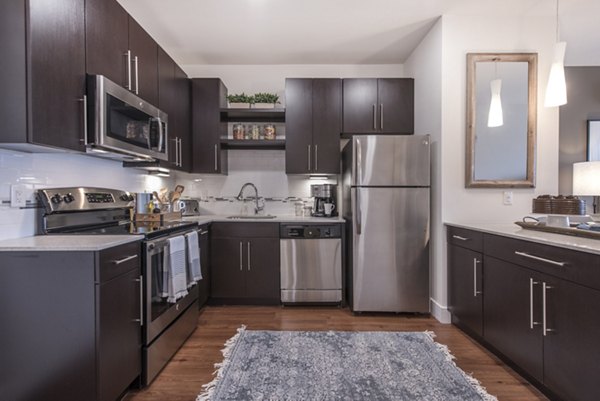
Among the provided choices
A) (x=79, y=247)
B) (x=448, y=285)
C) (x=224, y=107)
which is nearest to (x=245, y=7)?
(x=224, y=107)

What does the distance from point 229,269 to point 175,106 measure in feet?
5.39

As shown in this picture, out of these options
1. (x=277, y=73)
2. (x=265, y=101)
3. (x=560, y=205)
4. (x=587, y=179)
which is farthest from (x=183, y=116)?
(x=587, y=179)

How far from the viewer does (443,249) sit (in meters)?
2.72

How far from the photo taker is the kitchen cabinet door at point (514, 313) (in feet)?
5.57

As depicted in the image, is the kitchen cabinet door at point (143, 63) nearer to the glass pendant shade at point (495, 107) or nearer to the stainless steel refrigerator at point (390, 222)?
the stainless steel refrigerator at point (390, 222)

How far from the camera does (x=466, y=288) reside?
7.89 ft

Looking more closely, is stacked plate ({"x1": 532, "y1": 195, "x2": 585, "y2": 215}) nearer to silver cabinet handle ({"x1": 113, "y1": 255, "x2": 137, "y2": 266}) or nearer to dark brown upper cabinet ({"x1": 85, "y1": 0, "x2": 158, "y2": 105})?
silver cabinet handle ({"x1": 113, "y1": 255, "x2": 137, "y2": 266})

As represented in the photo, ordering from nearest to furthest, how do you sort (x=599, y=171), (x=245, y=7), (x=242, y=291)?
(x=599, y=171)
(x=245, y=7)
(x=242, y=291)

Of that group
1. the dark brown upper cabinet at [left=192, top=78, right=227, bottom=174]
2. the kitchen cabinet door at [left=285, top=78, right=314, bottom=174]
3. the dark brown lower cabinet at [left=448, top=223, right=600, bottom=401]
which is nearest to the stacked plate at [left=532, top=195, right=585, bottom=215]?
the dark brown lower cabinet at [left=448, top=223, right=600, bottom=401]

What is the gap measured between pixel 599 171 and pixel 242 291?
3144 millimetres

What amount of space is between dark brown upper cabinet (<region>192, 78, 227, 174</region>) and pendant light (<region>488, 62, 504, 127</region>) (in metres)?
2.55

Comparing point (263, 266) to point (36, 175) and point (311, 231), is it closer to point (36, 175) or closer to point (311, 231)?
point (311, 231)

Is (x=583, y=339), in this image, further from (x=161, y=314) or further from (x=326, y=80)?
(x=326, y=80)

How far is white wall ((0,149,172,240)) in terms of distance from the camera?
162cm
